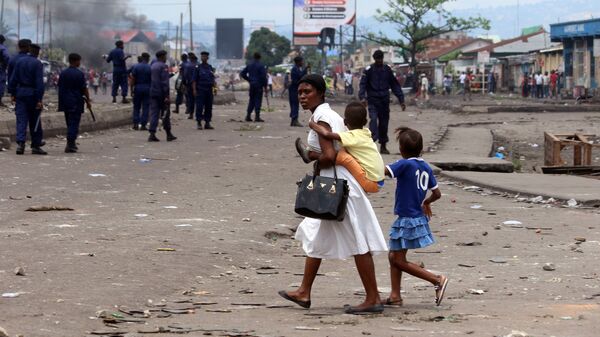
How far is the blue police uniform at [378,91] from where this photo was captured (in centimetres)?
1808

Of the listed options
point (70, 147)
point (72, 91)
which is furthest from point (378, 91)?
point (70, 147)

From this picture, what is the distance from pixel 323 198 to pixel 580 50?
2068 inches

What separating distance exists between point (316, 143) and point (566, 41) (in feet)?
180

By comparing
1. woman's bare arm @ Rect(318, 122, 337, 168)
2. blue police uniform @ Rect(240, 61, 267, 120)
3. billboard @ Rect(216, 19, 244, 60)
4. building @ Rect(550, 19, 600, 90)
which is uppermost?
billboard @ Rect(216, 19, 244, 60)

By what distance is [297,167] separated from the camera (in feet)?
54.2

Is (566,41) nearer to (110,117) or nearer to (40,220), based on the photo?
(110,117)

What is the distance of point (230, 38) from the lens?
167750mm

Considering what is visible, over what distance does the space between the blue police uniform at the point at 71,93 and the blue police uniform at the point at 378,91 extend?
14.1 ft

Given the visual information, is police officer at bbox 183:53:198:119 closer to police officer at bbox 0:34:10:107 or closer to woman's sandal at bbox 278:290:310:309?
police officer at bbox 0:34:10:107

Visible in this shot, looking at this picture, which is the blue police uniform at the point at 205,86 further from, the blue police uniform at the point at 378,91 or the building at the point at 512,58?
the building at the point at 512,58

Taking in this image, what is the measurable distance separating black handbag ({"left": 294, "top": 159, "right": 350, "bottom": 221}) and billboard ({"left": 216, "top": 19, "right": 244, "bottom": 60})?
158 m

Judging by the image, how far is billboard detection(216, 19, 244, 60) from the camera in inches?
6462

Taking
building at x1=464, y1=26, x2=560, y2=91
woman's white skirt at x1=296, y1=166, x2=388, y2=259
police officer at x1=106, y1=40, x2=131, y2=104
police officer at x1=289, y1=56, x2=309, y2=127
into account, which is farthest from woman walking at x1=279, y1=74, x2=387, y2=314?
building at x1=464, y1=26, x2=560, y2=91

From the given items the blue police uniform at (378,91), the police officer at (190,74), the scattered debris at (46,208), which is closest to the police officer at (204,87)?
the police officer at (190,74)
